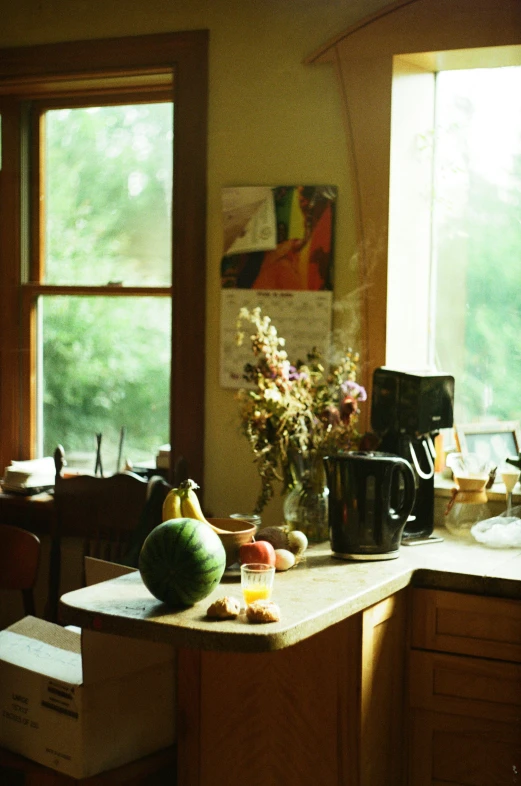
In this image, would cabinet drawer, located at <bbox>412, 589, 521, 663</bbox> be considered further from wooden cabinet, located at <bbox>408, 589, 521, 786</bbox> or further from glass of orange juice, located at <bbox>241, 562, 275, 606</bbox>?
glass of orange juice, located at <bbox>241, 562, 275, 606</bbox>

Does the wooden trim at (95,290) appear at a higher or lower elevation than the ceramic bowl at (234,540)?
higher

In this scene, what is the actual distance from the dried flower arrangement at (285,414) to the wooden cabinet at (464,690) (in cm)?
49

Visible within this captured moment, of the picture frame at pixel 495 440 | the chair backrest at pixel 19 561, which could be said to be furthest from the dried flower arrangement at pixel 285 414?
the chair backrest at pixel 19 561

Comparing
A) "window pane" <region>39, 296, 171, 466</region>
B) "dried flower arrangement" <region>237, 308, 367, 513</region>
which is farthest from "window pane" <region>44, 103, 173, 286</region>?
"dried flower arrangement" <region>237, 308, 367, 513</region>

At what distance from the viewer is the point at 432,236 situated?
3.32 m

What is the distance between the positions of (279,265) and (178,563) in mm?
1439

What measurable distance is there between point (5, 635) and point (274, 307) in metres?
1.28

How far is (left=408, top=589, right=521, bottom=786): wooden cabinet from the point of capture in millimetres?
2432

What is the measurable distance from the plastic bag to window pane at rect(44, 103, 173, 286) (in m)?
1.47

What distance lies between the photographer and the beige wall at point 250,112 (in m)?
3.15

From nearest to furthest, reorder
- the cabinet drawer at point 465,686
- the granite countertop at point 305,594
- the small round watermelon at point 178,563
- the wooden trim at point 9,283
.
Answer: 1. the granite countertop at point 305,594
2. the small round watermelon at point 178,563
3. the cabinet drawer at point 465,686
4. the wooden trim at point 9,283

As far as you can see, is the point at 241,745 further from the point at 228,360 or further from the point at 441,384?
the point at 228,360

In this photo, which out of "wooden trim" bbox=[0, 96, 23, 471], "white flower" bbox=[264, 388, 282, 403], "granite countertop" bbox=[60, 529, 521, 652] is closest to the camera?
"granite countertop" bbox=[60, 529, 521, 652]

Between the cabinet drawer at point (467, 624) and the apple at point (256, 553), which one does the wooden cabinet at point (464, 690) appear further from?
the apple at point (256, 553)
